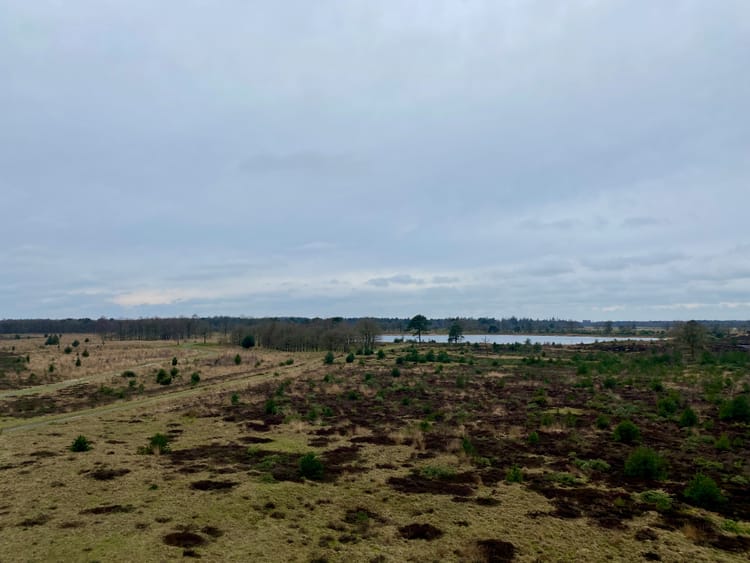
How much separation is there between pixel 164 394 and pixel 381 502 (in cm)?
2913

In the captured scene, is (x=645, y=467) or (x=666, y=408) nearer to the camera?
(x=645, y=467)

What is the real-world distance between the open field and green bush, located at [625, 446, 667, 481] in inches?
2.1

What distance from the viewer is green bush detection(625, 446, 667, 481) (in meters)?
16.2

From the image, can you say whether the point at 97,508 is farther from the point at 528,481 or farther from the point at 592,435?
the point at 592,435

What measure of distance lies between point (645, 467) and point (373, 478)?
33.2 ft

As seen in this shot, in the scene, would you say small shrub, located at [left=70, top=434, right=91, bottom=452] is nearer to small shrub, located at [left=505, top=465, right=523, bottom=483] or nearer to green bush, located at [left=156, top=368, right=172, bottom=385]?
small shrub, located at [left=505, top=465, right=523, bottom=483]

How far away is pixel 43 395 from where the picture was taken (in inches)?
1410

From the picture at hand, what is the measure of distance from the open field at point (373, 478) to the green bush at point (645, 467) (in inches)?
2.1

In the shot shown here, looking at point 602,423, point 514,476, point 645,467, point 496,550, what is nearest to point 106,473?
point 496,550

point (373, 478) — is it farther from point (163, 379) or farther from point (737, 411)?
point (163, 379)

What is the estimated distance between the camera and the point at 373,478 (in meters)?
16.1

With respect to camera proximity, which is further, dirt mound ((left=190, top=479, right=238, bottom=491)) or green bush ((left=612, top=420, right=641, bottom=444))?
green bush ((left=612, top=420, right=641, bottom=444))

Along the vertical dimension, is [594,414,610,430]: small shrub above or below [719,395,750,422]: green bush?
below

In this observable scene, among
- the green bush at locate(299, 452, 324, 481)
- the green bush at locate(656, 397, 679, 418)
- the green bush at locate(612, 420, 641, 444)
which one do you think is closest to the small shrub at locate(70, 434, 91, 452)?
the green bush at locate(299, 452, 324, 481)
